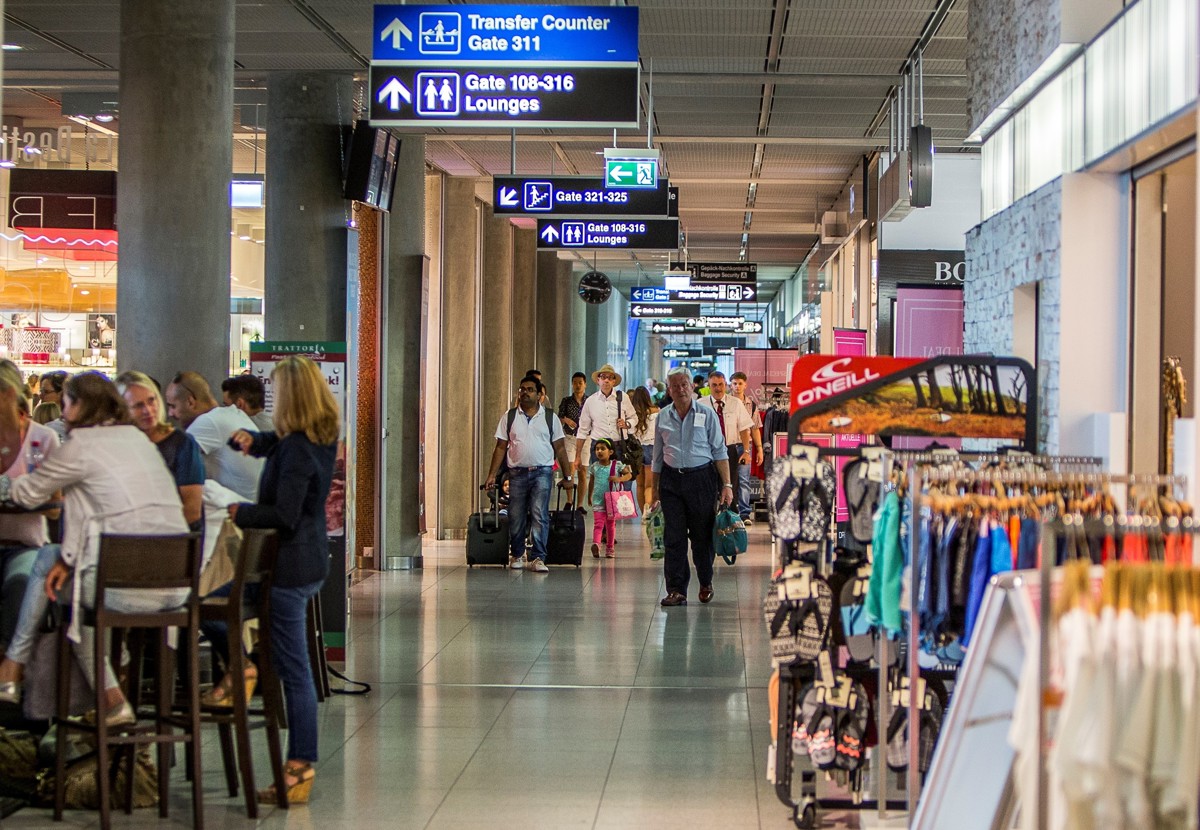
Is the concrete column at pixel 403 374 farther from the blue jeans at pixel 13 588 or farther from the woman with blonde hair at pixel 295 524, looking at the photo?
the woman with blonde hair at pixel 295 524

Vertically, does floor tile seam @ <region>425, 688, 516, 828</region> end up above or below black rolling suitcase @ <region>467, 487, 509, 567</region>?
below

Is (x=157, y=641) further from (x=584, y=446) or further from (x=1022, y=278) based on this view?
(x=584, y=446)

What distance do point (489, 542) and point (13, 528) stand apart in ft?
23.5

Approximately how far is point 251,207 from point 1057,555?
1101 centimetres

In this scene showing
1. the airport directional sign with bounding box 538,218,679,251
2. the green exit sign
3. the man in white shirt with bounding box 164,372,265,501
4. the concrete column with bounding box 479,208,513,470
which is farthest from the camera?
the concrete column with bounding box 479,208,513,470

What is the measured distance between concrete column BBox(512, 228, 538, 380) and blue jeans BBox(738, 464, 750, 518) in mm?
6404

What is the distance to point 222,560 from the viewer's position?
18.1 ft

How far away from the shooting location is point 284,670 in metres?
5.32

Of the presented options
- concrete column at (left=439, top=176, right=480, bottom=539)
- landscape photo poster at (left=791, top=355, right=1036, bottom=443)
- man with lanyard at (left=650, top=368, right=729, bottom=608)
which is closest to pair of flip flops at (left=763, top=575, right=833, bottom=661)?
landscape photo poster at (left=791, top=355, right=1036, bottom=443)

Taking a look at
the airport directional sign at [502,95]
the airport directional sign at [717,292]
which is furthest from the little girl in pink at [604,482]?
the airport directional sign at [717,292]

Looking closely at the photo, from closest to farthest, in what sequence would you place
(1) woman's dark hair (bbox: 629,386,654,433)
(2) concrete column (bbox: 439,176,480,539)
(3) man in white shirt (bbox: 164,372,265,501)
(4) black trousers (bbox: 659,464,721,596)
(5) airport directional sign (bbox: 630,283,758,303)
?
(3) man in white shirt (bbox: 164,372,265,501) → (4) black trousers (bbox: 659,464,721,596) → (1) woman's dark hair (bbox: 629,386,654,433) → (2) concrete column (bbox: 439,176,480,539) → (5) airport directional sign (bbox: 630,283,758,303)

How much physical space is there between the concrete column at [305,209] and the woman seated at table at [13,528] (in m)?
3.85

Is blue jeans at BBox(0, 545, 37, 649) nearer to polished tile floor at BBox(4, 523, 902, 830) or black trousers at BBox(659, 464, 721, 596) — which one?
polished tile floor at BBox(4, 523, 902, 830)

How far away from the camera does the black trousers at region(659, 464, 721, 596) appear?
10.2 m
